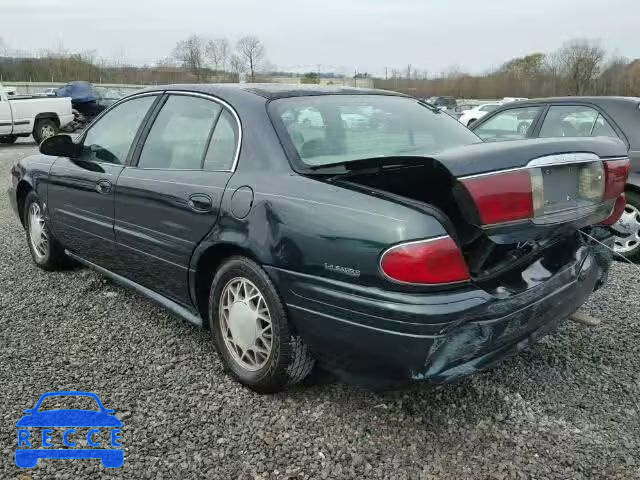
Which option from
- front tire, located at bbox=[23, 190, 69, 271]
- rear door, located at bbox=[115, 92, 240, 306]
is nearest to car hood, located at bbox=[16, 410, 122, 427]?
rear door, located at bbox=[115, 92, 240, 306]

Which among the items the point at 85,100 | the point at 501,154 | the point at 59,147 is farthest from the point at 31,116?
the point at 501,154

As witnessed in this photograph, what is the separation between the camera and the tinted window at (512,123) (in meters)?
5.87

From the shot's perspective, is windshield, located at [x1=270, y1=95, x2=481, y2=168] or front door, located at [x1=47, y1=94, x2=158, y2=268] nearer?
windshield, located at [x1=270, y1=95, x2=481, y2=168]

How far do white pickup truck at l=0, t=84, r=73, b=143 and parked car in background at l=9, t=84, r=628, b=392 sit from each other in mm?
14575

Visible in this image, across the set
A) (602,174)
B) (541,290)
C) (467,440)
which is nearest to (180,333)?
(467,440)

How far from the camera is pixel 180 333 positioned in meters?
3.43

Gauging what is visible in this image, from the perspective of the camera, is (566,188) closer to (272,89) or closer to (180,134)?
(272,89)

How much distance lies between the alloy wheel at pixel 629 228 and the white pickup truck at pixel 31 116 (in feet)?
51.9

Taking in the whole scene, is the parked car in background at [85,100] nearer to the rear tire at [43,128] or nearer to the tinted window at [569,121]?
the rear tire at [43,128]

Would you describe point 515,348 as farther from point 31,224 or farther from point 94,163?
point 31,224

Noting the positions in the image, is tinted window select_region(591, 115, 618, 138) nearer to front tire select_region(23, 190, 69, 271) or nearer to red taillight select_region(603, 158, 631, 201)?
red taillight select_region(603, 158, 631, 201)

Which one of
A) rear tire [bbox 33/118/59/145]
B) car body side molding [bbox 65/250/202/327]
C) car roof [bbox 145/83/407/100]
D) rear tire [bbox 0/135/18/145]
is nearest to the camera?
car roof [bbox 145/83/407/100]

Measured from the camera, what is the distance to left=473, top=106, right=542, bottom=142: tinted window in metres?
5.87

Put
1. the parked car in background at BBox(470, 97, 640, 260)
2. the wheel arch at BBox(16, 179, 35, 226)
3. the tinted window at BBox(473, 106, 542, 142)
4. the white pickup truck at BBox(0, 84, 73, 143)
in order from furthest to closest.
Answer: the white pickup truck at BBox(0, 84, 73, 143)
the tinted window at BBox(473, 106, 542, 142)
the parked car in background at BBox(470, 97, 640, 260)
the wheel arch at BBox(16, 179, 35, 226)
